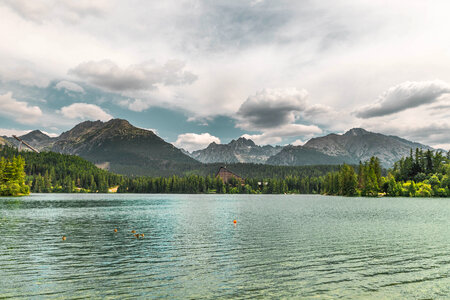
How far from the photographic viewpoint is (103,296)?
842 inches

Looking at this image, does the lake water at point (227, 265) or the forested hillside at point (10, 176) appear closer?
the lake water at point (227, 265)

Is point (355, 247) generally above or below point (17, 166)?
below

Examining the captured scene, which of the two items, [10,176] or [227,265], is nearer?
[227,265]

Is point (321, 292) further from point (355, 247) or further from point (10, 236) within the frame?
point (10, 236)

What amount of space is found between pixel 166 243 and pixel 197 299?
2421 cm

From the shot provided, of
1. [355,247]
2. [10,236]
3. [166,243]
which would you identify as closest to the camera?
[355,247]

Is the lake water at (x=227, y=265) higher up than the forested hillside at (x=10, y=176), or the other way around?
the forested hillside at (x=10, y=176)

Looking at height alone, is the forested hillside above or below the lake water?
above

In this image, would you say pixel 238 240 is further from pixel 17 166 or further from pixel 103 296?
pixel 17 166

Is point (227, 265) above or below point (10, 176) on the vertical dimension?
below

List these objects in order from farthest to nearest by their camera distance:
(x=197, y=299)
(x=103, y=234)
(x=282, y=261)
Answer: (x=103, y=234), (x=282, y=261), (x=197, y=299)

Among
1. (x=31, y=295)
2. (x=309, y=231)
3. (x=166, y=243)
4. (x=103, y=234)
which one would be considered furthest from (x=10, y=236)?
(x=309, y=231)

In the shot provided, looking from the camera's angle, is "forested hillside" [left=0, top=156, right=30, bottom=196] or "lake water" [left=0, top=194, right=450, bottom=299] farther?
"forested hillside" [left=0, top=156, right=30, bottom=196]

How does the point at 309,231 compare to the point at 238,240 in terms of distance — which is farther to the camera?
the point at 309,231
